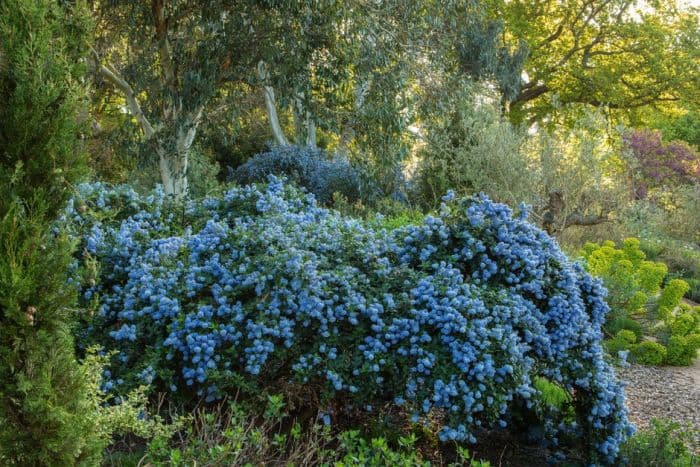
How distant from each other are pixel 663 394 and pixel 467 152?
7669mm

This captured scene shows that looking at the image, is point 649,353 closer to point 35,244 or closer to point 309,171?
point 35,244

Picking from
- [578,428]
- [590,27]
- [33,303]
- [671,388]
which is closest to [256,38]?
[671,388]

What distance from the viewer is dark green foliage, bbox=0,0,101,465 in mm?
2240

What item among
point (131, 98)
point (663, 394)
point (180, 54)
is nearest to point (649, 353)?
point (663, 394)

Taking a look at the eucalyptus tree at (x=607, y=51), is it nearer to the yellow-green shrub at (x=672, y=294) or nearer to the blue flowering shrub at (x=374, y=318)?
the yellow-green shrub at (x=672, y=294)

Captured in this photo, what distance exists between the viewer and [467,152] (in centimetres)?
1295

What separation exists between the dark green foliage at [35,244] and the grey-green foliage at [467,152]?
31.8 ft

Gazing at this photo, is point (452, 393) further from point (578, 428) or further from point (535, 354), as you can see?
point (578, 428)

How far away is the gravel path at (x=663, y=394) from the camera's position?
5.28 metres

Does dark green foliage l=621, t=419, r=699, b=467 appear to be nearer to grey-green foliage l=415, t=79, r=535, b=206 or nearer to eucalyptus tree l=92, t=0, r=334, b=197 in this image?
eucalyptus tree l=92, t=0, r=334, b=197

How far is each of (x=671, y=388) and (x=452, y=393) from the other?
3617 millimetres

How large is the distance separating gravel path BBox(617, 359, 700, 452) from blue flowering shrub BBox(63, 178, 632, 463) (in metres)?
1.39

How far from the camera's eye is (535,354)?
386 centimetres

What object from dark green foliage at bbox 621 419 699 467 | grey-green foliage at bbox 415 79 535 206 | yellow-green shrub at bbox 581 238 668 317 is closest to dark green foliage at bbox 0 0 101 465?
dark green foliage at bbox 621 419 699 467
